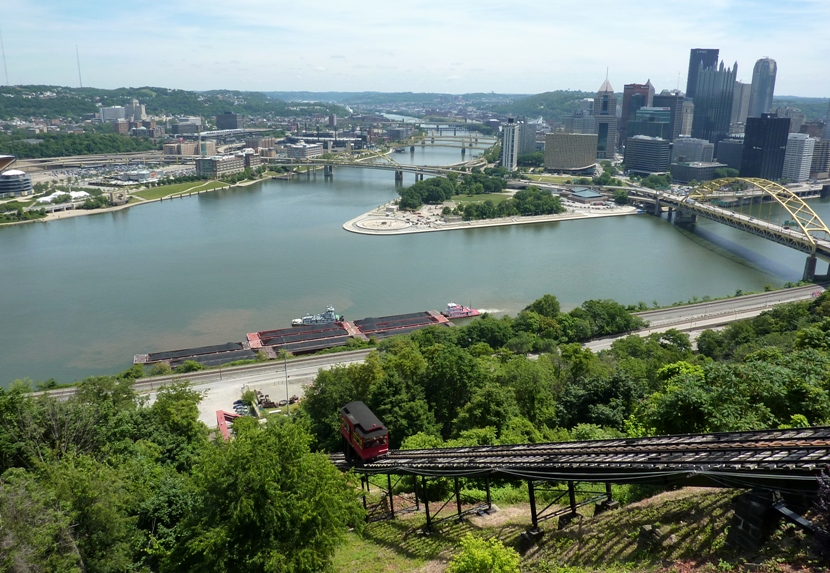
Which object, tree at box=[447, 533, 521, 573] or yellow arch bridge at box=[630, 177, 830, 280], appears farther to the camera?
yellow arch bridge at box=[630, 177, 830, 280]

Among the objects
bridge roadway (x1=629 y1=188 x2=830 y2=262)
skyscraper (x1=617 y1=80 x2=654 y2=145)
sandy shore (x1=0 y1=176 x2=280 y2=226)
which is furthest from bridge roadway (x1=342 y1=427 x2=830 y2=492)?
skyscraper (x1=617 y1=80 x2=654 y2=145)

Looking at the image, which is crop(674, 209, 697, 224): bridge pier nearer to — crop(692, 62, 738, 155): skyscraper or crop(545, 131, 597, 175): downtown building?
crop(545, 131, 597, 175): downtown building

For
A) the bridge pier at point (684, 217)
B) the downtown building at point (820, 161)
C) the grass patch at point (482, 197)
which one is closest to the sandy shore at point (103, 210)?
the grass patch at point (482, 197)

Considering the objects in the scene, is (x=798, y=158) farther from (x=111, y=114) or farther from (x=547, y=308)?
(x=111, y=114)

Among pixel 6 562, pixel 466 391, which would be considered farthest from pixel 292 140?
pixel 6 562

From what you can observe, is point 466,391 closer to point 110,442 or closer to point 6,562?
point 110,442

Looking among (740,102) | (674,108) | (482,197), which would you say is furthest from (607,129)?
(482,197)
